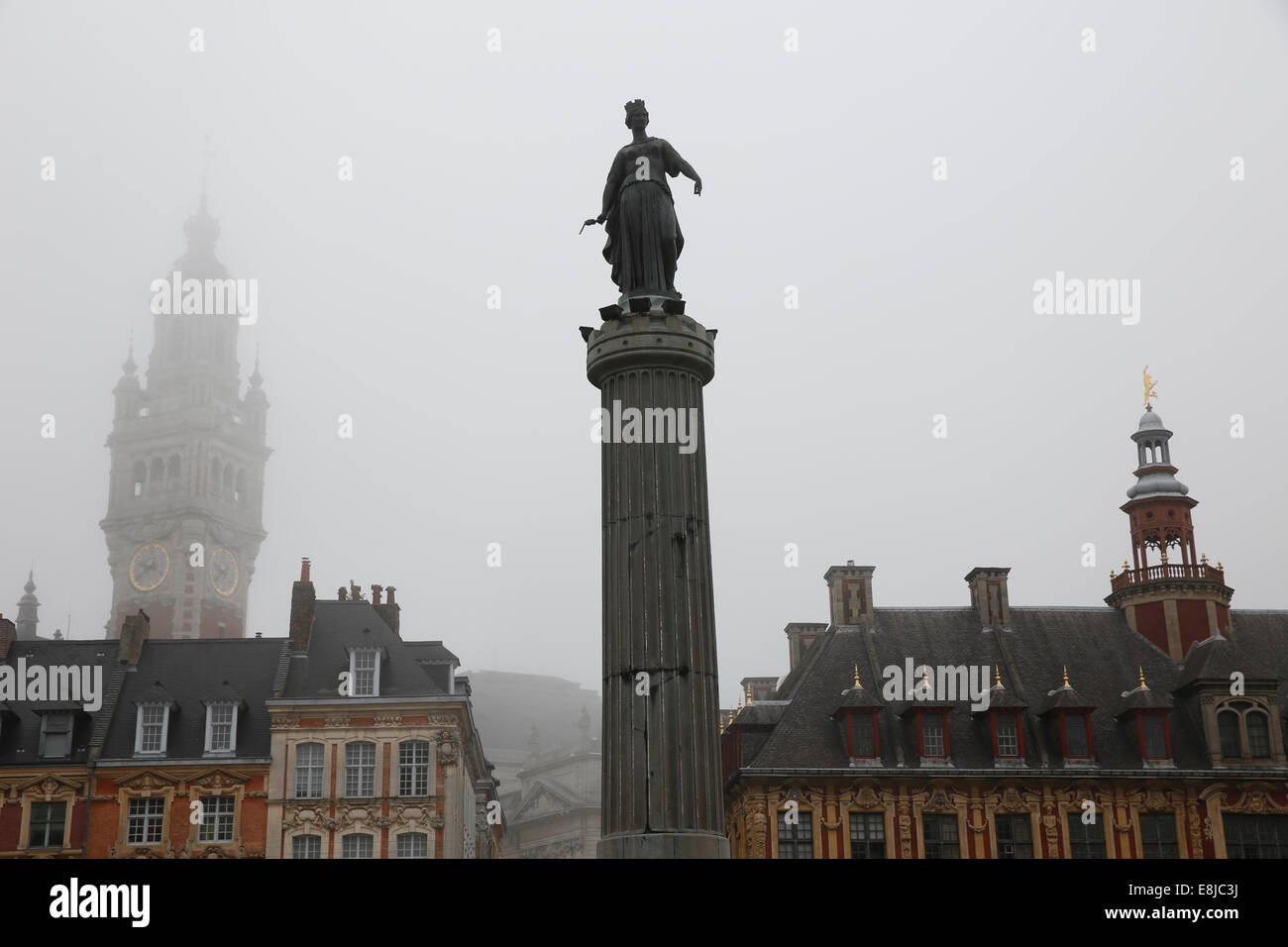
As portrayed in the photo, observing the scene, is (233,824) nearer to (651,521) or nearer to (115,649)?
(115,649)

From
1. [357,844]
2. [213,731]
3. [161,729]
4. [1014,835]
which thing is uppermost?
[161,729]

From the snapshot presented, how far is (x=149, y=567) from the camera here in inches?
4535

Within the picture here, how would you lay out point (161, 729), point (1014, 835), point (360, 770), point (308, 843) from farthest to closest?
point (161, 729)
point (360, 770)
point (308, 843)
point (1014, 835)

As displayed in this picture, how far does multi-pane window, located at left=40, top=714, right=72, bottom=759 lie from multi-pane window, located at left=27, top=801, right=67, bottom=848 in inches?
62.0

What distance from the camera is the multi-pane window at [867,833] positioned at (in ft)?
143

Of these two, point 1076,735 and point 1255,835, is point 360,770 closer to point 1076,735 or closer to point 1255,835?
point 1076,735

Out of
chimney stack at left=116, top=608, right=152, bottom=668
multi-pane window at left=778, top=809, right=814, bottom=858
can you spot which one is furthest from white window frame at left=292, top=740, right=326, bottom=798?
multi-pane window at left=778, top=809, right=814, bottom=858

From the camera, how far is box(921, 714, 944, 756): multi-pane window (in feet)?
147

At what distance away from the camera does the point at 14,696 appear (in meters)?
47.6

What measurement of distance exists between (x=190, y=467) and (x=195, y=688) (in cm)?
7514

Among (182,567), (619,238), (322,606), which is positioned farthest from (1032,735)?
(182,567)

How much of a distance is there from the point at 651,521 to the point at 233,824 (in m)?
34.2

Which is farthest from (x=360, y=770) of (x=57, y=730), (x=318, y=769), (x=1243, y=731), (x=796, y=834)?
(x=1243, y=731)
